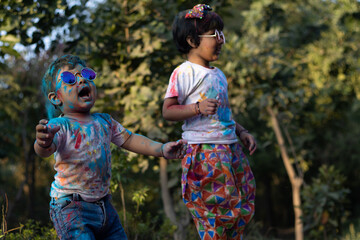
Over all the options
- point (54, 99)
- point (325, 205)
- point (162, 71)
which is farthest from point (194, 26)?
point (325, 205)

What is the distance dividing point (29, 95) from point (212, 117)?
6313 mm

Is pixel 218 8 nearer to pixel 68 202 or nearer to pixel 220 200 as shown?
pixel 220 200

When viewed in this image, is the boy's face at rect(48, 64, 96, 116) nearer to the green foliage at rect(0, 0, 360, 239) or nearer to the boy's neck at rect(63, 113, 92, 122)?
the boy's neck at rect(63, 113, 92, 122)

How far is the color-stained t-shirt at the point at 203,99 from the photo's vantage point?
2568 mm

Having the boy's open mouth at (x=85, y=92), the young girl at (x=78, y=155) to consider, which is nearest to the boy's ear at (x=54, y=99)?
the young girl at (x=78, y=155)

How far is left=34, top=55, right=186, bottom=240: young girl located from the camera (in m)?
2.17

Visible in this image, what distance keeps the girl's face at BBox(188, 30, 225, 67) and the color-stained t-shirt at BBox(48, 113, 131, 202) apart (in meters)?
0.77

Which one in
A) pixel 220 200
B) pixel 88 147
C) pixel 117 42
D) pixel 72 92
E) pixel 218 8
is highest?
pixel 218 8

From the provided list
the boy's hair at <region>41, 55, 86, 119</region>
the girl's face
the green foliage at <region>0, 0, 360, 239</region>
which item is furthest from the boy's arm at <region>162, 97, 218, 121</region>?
the green foliage at <region>0, 0, 360, 239</region>

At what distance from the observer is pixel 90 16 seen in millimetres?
4855

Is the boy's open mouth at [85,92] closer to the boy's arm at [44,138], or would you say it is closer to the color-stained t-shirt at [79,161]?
the color-stained t-shirt at [79,161]

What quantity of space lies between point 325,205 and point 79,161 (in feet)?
14.8

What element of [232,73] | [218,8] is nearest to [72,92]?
[218,8]

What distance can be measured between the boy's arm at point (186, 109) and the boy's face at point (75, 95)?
1.43ft
